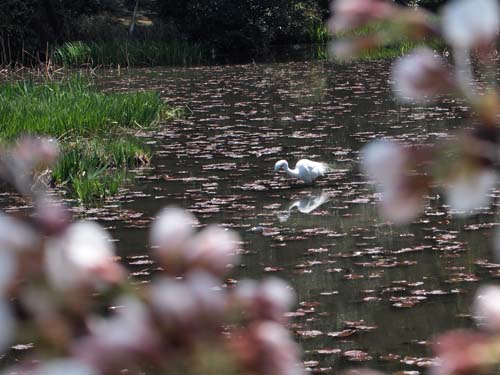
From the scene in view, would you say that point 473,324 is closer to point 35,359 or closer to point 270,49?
point 35,359

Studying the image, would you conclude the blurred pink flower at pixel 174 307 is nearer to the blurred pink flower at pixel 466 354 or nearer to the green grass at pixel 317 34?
the blurred pink flower at pixel 466 354

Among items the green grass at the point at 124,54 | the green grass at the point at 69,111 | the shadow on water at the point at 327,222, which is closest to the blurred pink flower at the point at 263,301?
the shadow on water at the point at 327,222

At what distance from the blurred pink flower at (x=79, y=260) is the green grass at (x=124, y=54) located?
737 inches

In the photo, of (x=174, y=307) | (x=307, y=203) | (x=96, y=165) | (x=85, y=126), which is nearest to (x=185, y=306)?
(x=174, y=307)

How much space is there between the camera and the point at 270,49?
23.1 metres

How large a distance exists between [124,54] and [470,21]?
19295 mm

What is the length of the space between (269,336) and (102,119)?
9313 mm

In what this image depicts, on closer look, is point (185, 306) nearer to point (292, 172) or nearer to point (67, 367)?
point (67, 367)

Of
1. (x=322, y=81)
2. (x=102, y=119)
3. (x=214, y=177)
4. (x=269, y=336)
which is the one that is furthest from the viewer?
(x=322, y=81)

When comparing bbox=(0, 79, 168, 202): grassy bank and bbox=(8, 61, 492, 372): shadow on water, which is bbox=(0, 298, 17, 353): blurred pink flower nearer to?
bbox=(8, 61, 492, 372): shadow on water

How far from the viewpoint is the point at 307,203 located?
23.9ft

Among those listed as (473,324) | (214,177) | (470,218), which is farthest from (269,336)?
(214,177)

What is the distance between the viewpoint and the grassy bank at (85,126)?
7758 mm

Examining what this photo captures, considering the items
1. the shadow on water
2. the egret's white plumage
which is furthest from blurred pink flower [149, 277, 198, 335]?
the egret's white plumage
